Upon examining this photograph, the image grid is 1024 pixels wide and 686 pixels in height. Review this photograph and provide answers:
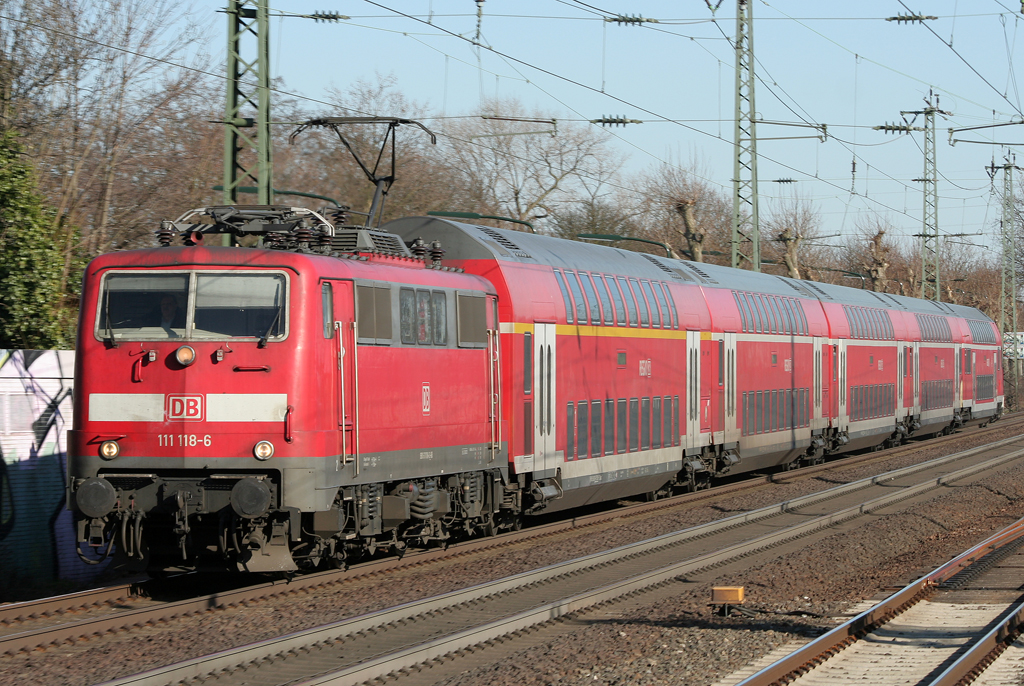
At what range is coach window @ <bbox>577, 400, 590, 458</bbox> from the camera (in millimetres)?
15695

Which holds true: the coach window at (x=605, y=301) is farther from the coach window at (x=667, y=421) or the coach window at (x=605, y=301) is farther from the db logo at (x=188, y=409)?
the db logo at (x=188, y=409)

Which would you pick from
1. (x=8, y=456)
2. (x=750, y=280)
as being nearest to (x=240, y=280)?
(x=8, y=456)

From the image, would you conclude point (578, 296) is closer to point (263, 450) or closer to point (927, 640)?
point (263, 450)

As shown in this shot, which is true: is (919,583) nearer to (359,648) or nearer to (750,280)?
(359,648)

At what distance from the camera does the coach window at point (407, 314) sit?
1166cm

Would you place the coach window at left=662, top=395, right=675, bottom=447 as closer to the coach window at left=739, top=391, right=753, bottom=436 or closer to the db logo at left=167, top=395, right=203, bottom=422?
the coach window at left=739, top=391, right=753, bottom=436

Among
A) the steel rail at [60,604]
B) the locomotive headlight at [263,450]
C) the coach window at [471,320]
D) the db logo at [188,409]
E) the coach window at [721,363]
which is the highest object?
the coach window at [471,320]

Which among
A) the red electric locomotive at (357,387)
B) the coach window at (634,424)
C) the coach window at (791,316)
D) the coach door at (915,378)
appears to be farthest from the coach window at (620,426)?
the coach door at (915,378)


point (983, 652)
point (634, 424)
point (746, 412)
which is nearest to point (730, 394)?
point (746, 412)

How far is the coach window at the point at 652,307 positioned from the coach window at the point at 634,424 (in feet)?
4.65

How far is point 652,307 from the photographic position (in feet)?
59.2

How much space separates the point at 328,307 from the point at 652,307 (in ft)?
27.9

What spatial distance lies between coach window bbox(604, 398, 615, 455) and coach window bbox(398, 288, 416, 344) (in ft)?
17.7

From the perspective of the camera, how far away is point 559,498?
1539 centimetres
